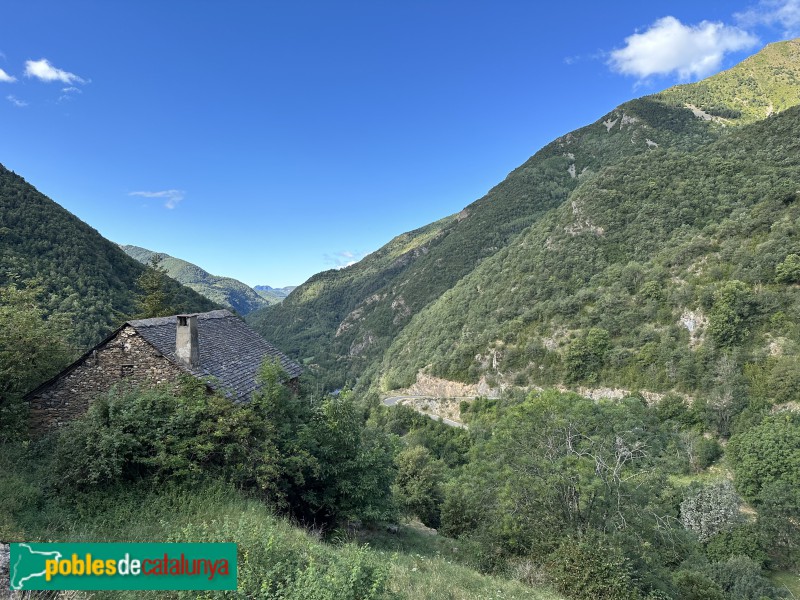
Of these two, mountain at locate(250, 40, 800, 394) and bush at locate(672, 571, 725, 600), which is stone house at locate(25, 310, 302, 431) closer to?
mountain at locate(250, 40, 800, 394)

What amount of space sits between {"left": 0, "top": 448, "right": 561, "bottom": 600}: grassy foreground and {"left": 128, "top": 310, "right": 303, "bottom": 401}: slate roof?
142 inches

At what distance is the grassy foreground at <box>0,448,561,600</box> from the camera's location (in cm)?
484

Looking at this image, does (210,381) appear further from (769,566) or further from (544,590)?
(769,566)

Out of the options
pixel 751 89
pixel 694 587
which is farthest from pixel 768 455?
pixel 751 89

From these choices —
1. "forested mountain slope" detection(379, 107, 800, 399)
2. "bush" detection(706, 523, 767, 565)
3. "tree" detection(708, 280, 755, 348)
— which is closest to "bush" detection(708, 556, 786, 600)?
"bush" detection(706, 523, 767, 565)

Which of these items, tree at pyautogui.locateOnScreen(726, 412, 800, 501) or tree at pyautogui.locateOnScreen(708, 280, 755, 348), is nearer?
tree at pyautogui.locateOnScreen(726, 412, 800, 501)

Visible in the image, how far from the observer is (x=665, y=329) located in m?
A: 58.9

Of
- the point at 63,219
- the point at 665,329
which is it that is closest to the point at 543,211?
the point at 665,329

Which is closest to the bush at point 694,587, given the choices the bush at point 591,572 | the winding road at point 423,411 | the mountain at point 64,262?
the bush at point 591,572

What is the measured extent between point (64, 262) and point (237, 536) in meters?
64.0

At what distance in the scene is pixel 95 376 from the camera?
11.7m

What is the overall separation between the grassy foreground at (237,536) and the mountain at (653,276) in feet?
45.4

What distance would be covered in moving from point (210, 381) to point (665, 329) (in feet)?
225

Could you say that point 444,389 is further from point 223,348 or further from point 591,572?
point 591,572
